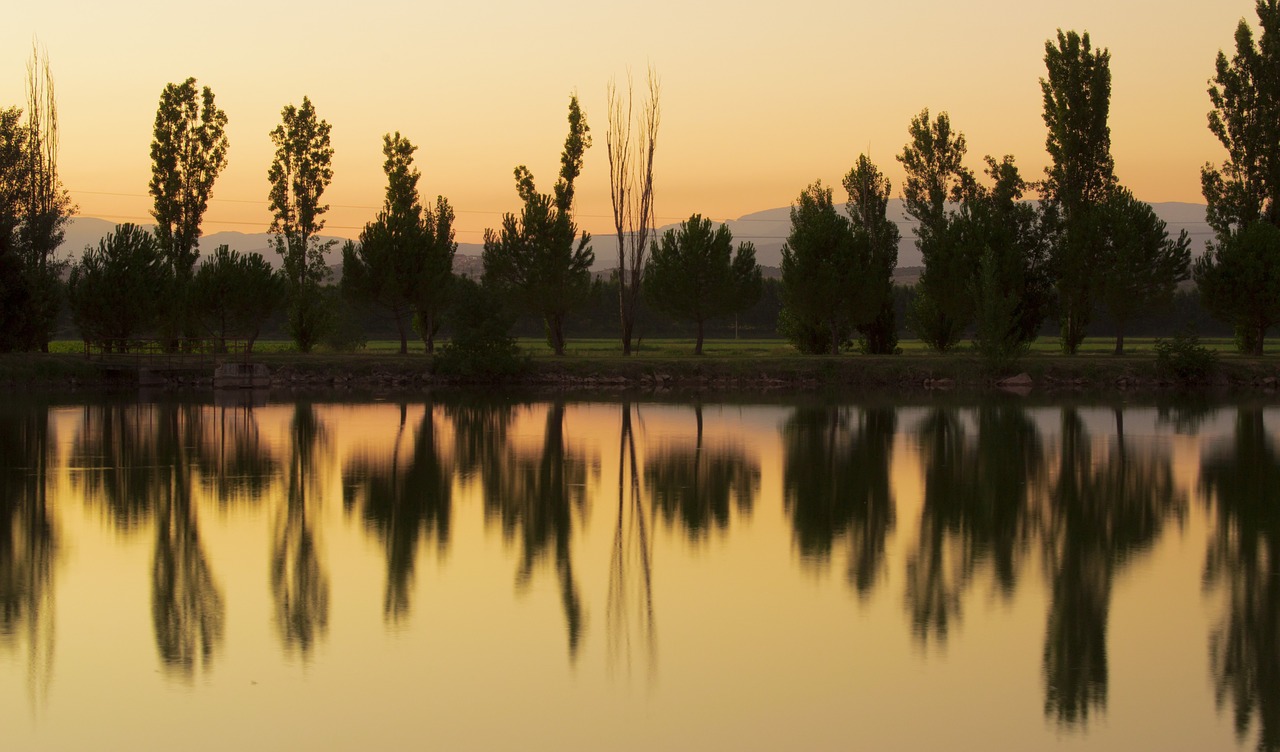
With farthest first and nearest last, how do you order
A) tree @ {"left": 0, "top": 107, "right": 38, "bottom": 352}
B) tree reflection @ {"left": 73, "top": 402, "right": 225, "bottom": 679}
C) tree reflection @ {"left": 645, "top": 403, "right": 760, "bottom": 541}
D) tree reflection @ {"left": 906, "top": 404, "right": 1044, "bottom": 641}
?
tree @ {"left": 0, "top": 107, "right": 38, "bottom": 352} → tree reflection @ {"left": 645, "top": 403, "right": 760, "bottom": 541} → tree reflection @ {"left": 906, "top": 404, "right": 1044, "bottom": 641} → tree reflection @ {"left": 73, "top": 402, "right": 225, "bottom": 679}

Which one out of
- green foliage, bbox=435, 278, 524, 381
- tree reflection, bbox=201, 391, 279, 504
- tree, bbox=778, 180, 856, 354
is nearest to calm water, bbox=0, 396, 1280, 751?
tree reflection, bbox=201, 391, 279, 504

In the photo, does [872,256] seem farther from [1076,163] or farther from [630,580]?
[630,580]

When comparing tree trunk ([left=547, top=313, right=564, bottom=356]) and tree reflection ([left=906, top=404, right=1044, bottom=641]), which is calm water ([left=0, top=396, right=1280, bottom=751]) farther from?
tree trunk ([left=547, top=313, right=564, bottom=356])

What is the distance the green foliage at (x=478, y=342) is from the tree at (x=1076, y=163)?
23.4 meters

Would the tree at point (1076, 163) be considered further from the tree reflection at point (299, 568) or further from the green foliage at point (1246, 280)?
the tree reflection at point (299, 568)

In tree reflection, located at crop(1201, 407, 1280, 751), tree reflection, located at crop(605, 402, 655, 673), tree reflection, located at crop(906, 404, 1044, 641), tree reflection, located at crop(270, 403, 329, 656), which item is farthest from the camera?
tree reflection, located at crop(906, 404, 1044, 641)

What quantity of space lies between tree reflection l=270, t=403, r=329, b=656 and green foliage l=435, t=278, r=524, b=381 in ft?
94.0

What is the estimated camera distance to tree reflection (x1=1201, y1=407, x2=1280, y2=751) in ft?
29.3

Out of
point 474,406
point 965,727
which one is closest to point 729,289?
point 474,406

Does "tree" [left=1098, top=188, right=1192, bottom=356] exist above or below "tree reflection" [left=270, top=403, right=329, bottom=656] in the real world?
above

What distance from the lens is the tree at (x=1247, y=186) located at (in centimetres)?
5319

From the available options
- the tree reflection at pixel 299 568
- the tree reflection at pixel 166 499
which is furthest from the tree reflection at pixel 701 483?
the tree reflection at pixel 166 499

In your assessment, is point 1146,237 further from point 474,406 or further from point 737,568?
point 737,568

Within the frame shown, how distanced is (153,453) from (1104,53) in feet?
142
